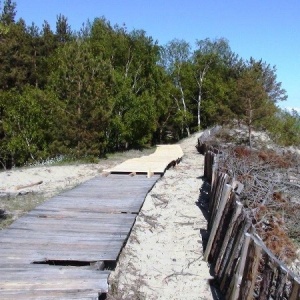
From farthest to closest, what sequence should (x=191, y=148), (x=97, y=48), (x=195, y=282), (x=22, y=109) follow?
(x=97, y=48), (x=191, y=148), (x=22, y=109), (x=195, y=282)

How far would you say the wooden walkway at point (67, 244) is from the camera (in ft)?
17.1

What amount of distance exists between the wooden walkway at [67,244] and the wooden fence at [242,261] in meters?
1.58

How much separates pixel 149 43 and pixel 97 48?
4434 millimetres

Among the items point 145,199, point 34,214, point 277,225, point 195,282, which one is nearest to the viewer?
point 195,282

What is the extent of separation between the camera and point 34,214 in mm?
8609

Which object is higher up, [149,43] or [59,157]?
[149,43]

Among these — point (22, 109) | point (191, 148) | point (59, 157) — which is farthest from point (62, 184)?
point (191, 148)

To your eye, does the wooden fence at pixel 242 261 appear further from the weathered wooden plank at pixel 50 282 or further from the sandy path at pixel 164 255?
the weathered wooden plank at pixel 50 282

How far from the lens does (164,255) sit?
7.67 metres

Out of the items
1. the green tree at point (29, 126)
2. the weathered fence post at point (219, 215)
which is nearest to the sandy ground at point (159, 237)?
the weathered fence post at point (219, 215)

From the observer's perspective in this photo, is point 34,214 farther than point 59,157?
No

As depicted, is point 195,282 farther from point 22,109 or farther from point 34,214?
point 22,109

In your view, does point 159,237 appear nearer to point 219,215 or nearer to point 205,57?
point 219,215

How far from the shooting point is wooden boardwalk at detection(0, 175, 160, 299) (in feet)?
17.1
